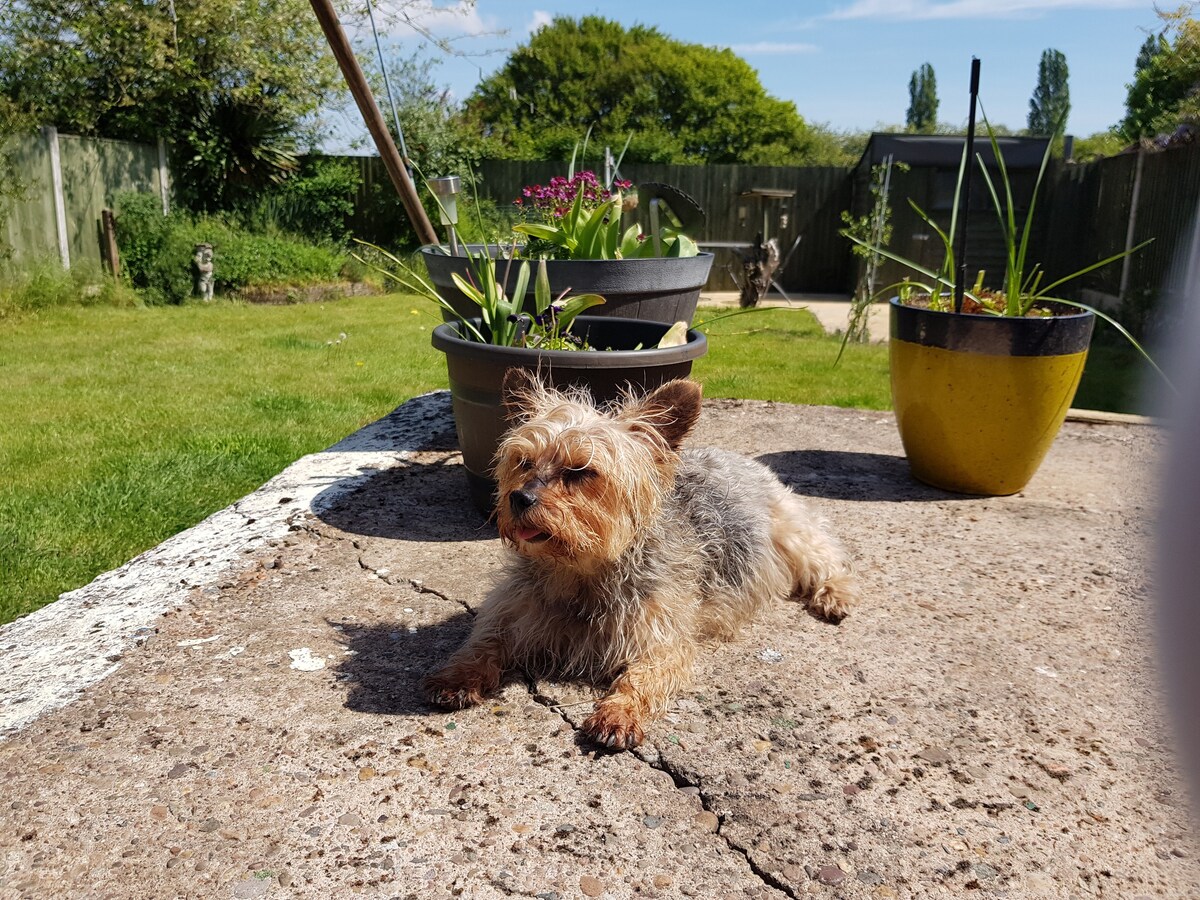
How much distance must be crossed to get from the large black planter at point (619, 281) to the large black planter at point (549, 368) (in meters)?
0.33

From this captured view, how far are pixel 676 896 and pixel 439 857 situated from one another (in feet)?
1.88

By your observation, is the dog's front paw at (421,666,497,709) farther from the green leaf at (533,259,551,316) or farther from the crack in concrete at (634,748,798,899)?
the green leaf at (533,259,551,316)

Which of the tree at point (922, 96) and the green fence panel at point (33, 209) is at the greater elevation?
the tree at point (922, 96)

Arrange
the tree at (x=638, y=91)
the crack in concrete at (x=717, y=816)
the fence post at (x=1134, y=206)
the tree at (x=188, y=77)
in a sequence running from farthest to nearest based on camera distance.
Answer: the tree at (x=638, y=91)
the tree at (x=188, y=77)
the fence post at (x=1134, y=206)
the crack in concrete at (x=717, y=816)

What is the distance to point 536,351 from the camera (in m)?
3.89

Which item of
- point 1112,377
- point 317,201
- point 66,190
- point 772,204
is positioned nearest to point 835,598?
point 1112,377

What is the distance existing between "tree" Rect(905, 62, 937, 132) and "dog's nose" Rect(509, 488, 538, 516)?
93975 mm

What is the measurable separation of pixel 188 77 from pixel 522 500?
53.9 ft

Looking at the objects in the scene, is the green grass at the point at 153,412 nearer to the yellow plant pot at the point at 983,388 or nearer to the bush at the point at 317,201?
the yellow plant pot at the point at 983,388

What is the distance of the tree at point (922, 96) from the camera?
87.3m

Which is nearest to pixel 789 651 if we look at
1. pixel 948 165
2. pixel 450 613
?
pixel 450 613

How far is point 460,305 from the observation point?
5234 mm

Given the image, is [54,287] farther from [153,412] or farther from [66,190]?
[153,412]

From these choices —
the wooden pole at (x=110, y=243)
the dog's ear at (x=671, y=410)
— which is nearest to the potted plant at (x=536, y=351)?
the dog's ear at (x=671, y=410)
